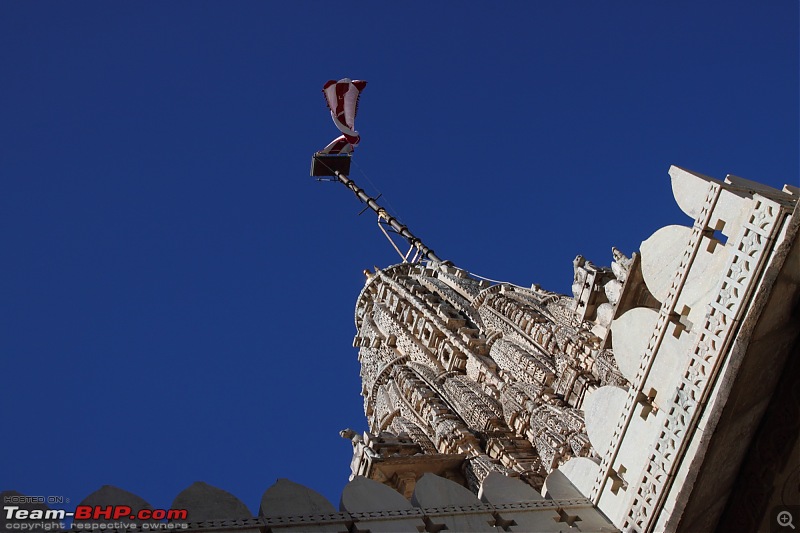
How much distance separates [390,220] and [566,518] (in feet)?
153

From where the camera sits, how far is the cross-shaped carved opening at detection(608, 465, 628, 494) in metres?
8.62

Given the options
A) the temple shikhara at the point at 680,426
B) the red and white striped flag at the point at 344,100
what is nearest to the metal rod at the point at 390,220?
the red and white striped flag at the point at 344,100

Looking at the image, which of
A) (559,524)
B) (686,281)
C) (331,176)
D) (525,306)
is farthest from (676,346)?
(331,176)

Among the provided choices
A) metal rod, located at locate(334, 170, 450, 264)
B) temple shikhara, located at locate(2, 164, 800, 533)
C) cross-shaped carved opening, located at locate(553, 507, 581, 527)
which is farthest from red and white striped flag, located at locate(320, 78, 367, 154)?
cross-shaped carved opening, located at locate(553, 507, 581, 527)

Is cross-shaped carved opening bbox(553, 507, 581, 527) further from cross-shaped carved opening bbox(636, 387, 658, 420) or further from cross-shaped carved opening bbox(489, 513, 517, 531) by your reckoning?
cross-shaped carved opening bbox(636, 387, 658, 420)

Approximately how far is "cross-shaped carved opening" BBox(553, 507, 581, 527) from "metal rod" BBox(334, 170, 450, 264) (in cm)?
3845

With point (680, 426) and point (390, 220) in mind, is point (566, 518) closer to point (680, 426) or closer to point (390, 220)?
point (680, 426)

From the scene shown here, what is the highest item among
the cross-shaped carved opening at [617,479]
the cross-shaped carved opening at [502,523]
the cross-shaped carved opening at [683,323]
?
the cross-shaped carved opening at [683,323]

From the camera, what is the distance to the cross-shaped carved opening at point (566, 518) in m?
8.63

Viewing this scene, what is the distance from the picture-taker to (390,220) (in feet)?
180

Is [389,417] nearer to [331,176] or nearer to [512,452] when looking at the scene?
[512,452]

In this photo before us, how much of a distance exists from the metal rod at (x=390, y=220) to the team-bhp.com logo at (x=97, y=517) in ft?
132

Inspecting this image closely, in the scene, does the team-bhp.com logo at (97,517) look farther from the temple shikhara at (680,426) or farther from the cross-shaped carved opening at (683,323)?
the cross-shaped carved opening at (683,323)

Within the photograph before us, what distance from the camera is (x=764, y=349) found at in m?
7.61
